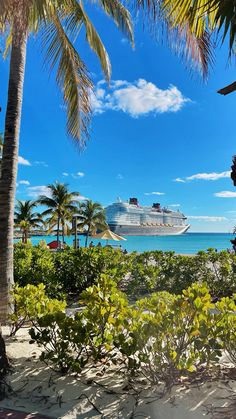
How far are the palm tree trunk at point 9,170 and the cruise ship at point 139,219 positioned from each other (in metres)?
89.0

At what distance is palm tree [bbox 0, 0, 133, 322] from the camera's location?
5023 millimetres

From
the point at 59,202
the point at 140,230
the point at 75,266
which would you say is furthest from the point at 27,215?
the point at 140,230

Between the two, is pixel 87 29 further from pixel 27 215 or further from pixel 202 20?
pixel 27 215

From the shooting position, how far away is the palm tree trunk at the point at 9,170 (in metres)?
5.53

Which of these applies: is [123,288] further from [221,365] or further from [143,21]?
[143,21]

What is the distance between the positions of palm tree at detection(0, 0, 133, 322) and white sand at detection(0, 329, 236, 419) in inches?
94.6

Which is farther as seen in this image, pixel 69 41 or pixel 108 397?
pixel 69 41

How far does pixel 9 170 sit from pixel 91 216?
1678 inches

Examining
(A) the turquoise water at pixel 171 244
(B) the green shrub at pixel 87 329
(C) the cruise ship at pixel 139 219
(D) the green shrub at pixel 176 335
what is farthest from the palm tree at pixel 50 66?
(C) the cruise ship at pixel 139 219

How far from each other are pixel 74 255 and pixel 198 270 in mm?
3561

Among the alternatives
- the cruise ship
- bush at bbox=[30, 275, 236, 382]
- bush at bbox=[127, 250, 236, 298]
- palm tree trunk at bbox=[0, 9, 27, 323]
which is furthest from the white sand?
the cruise ship

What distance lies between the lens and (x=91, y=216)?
48.3 meters

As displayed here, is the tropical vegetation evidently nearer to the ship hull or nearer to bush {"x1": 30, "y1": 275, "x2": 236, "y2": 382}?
bush {"x1": 30, "y1": 275, "x2": 236, "y2": 382}

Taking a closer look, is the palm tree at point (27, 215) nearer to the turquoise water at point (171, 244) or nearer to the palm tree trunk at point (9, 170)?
the turquoise water at point (171, 244)
